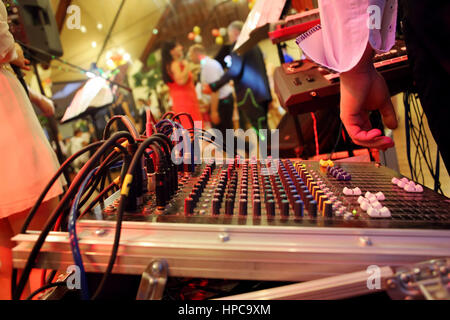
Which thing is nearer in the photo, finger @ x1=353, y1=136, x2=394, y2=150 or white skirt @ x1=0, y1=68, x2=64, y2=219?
finger @ x1=353, y1=136, x2=394, y2=150

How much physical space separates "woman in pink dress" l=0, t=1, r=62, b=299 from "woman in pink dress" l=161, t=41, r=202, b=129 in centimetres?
322

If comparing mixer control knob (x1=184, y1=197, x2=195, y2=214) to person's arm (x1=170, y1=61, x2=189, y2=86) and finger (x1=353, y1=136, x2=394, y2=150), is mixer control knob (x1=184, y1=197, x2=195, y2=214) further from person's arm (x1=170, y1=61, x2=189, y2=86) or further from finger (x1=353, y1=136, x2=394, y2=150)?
person's arm (x1=170, y1=61, x2=189, y2=86)

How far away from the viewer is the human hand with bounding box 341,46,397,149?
28.8 inches

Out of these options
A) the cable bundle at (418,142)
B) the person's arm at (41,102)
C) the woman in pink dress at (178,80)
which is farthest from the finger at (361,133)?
the woman in pink dress at (178,80)

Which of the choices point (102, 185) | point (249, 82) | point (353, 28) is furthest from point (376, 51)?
point (249, 82)

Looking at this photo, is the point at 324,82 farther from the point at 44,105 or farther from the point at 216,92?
the point at 216,92

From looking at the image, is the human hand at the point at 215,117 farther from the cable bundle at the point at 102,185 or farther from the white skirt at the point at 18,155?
the cable bundle at the point at 102,185

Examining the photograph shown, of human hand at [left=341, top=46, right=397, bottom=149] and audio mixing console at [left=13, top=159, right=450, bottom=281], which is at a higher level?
human hand at [left=341, top=46, right=397, bottom=149]

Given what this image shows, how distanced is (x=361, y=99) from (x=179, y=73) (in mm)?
3989

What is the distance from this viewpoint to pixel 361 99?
2.43 ft

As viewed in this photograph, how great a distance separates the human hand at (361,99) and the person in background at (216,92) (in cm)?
348

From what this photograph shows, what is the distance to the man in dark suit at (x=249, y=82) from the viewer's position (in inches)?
151

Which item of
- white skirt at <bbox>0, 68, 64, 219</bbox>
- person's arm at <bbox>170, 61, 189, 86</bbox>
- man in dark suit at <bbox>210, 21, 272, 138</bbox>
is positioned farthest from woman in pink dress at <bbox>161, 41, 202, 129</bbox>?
white skirt at <bbox>0, 68, 64, 219</bbox>
